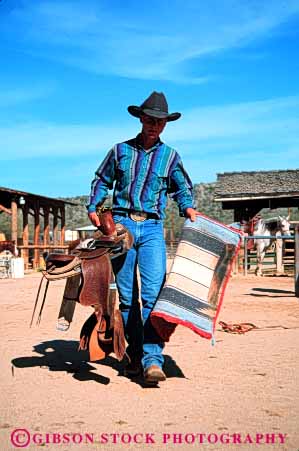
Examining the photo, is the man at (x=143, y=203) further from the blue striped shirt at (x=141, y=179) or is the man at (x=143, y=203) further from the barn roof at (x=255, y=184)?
the barn roof at (x=255, y=184)

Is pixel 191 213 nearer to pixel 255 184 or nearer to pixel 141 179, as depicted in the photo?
pixel 141 179

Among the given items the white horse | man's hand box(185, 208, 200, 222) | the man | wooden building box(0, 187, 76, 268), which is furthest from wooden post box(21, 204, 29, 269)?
man's hand box(185, 208, 200, 222)

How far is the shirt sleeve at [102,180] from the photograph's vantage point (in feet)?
14.5

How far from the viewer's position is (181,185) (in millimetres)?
4418

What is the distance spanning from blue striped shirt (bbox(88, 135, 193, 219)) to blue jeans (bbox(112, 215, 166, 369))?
0.14 metres

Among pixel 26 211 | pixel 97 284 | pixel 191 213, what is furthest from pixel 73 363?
pixel 26 211

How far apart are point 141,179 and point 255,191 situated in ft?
56.8

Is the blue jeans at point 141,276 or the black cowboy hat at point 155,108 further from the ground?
the black cowboy hat at point 155,108

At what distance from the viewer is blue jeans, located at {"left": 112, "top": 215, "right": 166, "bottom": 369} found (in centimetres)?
418

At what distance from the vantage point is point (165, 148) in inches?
174

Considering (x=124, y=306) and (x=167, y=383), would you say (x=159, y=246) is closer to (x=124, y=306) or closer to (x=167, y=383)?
(x=124, y=306)

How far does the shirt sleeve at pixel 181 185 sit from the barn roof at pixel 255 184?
15.3m

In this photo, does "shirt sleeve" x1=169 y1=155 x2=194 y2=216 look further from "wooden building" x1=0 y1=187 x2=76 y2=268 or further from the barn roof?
"wooden building" x1=0 y1=187 x2=76 y2=268

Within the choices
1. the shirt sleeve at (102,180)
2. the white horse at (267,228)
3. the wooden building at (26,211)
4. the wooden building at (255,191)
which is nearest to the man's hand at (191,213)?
the shirt sleeve at (102,180)
